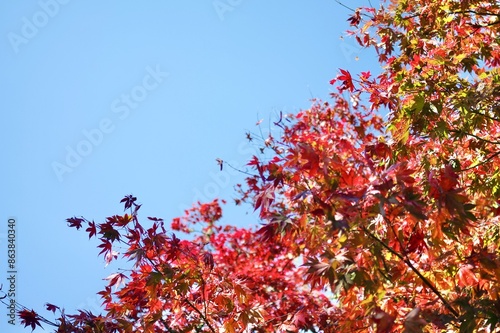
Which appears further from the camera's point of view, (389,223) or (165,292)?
(165,292)

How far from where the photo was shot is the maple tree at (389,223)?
110 inches

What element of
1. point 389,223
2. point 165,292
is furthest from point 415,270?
point 165,292

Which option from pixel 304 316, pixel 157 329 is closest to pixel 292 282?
pixel 157 329

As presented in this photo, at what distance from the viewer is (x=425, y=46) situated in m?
5.22

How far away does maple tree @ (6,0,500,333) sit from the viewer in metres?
2.80

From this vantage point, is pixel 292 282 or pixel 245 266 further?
pixel 245 266

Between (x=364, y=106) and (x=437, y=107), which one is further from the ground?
(x=364, y=106)

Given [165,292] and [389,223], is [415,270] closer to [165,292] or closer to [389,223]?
[389,223]

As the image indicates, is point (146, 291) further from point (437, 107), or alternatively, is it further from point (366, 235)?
point (437, 107)

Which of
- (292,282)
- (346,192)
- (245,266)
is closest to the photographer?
(346,192)

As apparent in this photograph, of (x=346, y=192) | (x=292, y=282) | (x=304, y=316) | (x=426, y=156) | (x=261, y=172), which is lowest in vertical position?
(x=304, y=316)

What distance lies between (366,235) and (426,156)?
5.57 ft

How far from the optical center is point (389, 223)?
9.21 ft

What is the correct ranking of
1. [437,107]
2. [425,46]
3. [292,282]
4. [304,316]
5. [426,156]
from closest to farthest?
[304,316] → [437,107] → [426,156] → [425,46] → [292,282]
